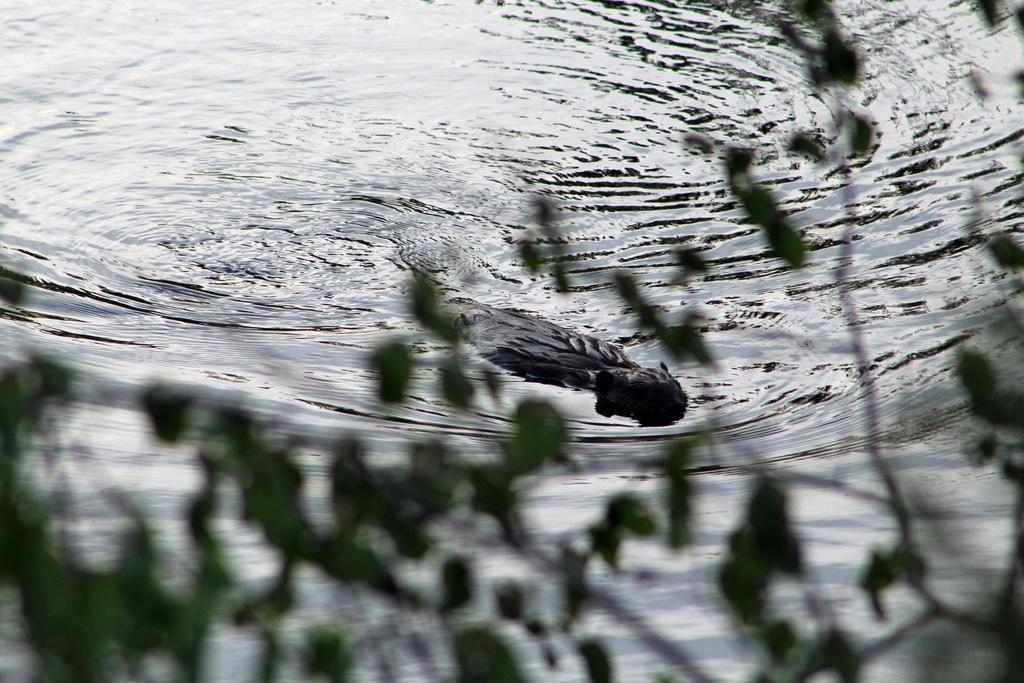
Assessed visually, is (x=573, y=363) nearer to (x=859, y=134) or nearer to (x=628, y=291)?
(x=859, y=134)

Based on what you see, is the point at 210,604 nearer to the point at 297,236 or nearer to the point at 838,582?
the point at 838,582


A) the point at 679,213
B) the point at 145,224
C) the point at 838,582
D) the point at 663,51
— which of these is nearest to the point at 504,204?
the point at 679,213

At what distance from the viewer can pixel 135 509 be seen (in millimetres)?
1581

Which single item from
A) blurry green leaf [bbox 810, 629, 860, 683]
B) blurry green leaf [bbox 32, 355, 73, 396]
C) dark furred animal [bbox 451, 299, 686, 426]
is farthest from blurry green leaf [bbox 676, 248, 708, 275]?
dark furred animal [bbox 451, 299, 686, 426]

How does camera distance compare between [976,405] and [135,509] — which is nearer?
[135,509]

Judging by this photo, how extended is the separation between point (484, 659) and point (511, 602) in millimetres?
329

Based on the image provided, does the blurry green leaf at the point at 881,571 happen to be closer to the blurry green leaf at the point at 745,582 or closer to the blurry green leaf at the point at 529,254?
the blurry green leaf at the point at 745,582

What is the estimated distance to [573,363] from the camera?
6293 millimetres

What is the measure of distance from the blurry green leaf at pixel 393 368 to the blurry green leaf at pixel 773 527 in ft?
1.74

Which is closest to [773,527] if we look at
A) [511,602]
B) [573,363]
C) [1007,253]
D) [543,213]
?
[511,602]

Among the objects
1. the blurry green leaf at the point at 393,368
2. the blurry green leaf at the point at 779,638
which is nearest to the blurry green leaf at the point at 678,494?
the blurry green leaf at the point at 779,638

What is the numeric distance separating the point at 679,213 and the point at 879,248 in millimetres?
1429

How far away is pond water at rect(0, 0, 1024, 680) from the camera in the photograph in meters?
5.37

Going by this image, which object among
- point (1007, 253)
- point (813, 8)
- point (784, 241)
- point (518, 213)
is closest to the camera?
point (784, 241)
